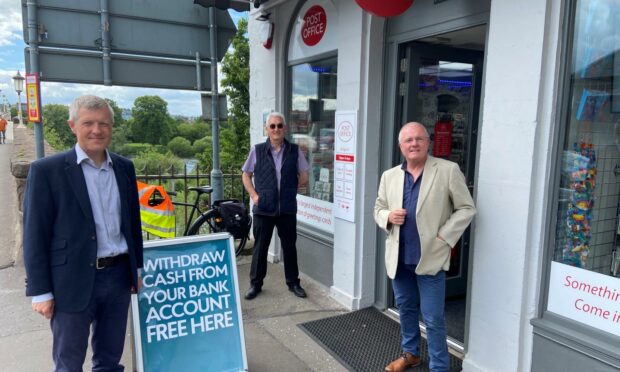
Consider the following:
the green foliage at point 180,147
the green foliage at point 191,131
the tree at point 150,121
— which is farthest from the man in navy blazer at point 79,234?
the green foliage at point 191,131

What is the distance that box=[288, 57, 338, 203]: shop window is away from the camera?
4.41 m

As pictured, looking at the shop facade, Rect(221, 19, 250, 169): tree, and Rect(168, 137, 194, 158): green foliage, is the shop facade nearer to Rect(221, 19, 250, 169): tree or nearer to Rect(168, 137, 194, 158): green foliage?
Rect(221, 19, 250, 169): tree

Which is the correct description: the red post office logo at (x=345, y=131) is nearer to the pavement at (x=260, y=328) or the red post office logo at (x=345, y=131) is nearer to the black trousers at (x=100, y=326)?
the pavement at (x=260, y=328)

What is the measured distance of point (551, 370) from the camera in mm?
2371

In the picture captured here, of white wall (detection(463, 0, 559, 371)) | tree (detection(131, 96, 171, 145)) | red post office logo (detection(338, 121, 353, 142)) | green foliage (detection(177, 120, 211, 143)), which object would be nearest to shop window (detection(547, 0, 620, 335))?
white wall (detection(463, 0, 559, 371))

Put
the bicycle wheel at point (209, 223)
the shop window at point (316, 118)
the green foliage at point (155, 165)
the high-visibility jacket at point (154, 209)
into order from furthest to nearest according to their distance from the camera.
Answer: the green foliage at point (155, 165), the bicycle wheel at point (209, 223), the high-visibility jacket at point (154, 209), the shop window at point (316, 118)

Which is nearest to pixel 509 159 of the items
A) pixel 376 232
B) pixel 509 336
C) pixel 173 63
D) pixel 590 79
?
pixel 590 79

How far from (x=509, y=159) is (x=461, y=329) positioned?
1.76 metres

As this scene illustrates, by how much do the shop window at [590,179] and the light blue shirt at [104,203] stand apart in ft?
7.89

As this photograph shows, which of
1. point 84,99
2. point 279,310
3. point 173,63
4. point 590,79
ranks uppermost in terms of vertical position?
point 173,63

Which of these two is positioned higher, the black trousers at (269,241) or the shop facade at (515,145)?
the shop facade at (515,145)

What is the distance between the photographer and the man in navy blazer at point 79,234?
1.95 metres

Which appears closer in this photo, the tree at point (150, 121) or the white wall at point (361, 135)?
the white wall at point (361, 135)

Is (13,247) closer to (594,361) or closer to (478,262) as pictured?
(478,262)
